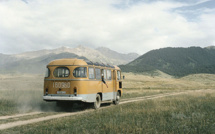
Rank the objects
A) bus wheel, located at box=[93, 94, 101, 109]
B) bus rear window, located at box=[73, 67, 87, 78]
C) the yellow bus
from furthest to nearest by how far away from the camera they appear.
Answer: bus wheel, located at box=[93, 94, 101, 109]
bus rear window, located at box=[73, 67, 87, 78]
the yellow bus

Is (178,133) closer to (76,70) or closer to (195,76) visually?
(76,70)

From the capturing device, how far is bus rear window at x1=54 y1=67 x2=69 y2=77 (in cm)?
1730

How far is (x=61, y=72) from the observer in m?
17.4

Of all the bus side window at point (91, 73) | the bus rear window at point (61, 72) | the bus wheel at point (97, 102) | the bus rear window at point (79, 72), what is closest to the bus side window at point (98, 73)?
the bus side window at point (91, 73)

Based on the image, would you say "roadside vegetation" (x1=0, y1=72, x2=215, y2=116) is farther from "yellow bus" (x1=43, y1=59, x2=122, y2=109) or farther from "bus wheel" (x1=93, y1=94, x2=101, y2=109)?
"bus wheel" (x1=93, y1=94, x2=101, y2=109)

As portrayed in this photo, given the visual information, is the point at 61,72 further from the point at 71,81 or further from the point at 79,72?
the point at 79,72

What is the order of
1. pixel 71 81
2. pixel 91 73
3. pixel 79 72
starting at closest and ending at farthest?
pixel 71 81
pixel 79 72
pixel 91 73

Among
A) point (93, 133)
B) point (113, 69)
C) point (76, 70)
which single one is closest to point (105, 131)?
point (93, 133)

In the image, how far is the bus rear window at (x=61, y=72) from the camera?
17297mm

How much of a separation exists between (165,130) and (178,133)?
2.33ft

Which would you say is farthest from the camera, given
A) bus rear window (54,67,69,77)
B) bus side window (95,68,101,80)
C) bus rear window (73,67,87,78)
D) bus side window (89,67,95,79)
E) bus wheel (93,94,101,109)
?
bus side window (95,68,101,80)

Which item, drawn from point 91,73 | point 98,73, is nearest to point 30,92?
point 98,73

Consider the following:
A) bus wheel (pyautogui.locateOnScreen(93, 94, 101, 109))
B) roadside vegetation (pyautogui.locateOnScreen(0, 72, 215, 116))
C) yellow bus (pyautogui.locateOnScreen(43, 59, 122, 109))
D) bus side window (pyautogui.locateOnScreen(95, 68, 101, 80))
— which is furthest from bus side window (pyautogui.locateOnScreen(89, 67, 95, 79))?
roadside vegetation (pyautogui.locateOnScreen(0, 72, 215, 116))

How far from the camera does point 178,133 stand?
29.9 feet
